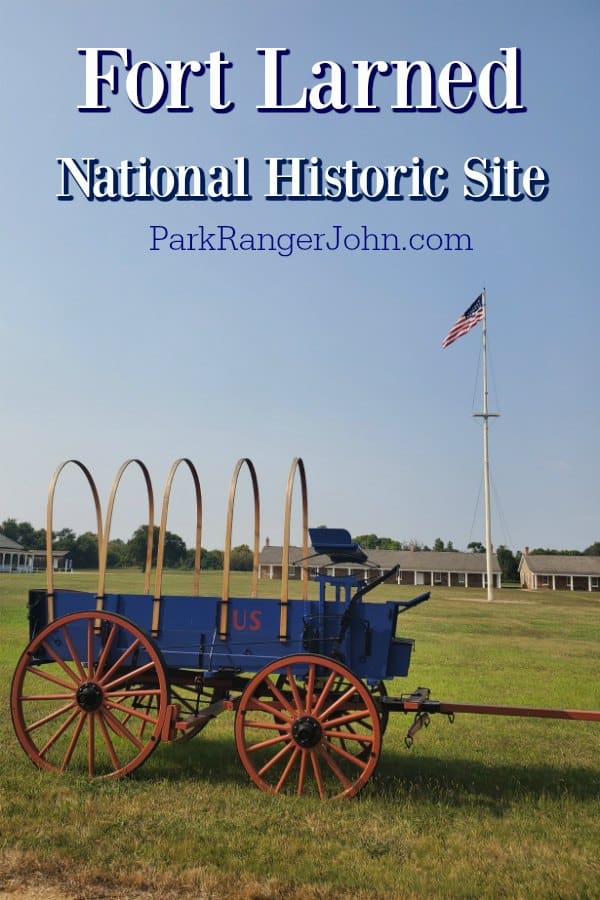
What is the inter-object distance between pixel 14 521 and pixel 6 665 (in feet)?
375

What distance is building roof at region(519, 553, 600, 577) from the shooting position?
86.1 metres

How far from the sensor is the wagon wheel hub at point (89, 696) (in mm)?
7637

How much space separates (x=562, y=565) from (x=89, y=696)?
8550 cm

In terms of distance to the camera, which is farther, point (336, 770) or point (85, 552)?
point (85, 552)

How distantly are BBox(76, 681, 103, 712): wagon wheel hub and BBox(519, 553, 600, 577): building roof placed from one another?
83.8 metres

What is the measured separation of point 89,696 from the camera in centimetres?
766

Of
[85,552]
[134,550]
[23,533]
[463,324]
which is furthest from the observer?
[23,533]

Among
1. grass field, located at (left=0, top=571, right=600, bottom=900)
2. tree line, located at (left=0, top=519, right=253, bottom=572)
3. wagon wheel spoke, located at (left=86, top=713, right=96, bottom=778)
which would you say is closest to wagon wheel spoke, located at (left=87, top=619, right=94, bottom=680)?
wagon wheel spoke, located at (left=86, top=713, right=96, bottom=778)

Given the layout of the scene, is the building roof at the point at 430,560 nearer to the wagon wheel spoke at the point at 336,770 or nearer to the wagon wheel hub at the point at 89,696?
the wagon wheel hub at the point at 89,696

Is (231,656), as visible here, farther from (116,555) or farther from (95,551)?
(95,551)

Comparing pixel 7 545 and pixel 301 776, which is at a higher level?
pixel 7 545

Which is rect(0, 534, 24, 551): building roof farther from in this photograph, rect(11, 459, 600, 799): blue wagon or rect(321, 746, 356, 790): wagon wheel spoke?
rect(321, 746, 356, 790): wagon wheel spoke

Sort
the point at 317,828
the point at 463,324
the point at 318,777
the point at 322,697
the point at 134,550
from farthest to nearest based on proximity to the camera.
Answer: the point at 134,550 → the point at 463,324 → the point at 322,697 → the point at 318,777 → the point at 317,828

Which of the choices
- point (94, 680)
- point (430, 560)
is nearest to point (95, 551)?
point (430, 560)
